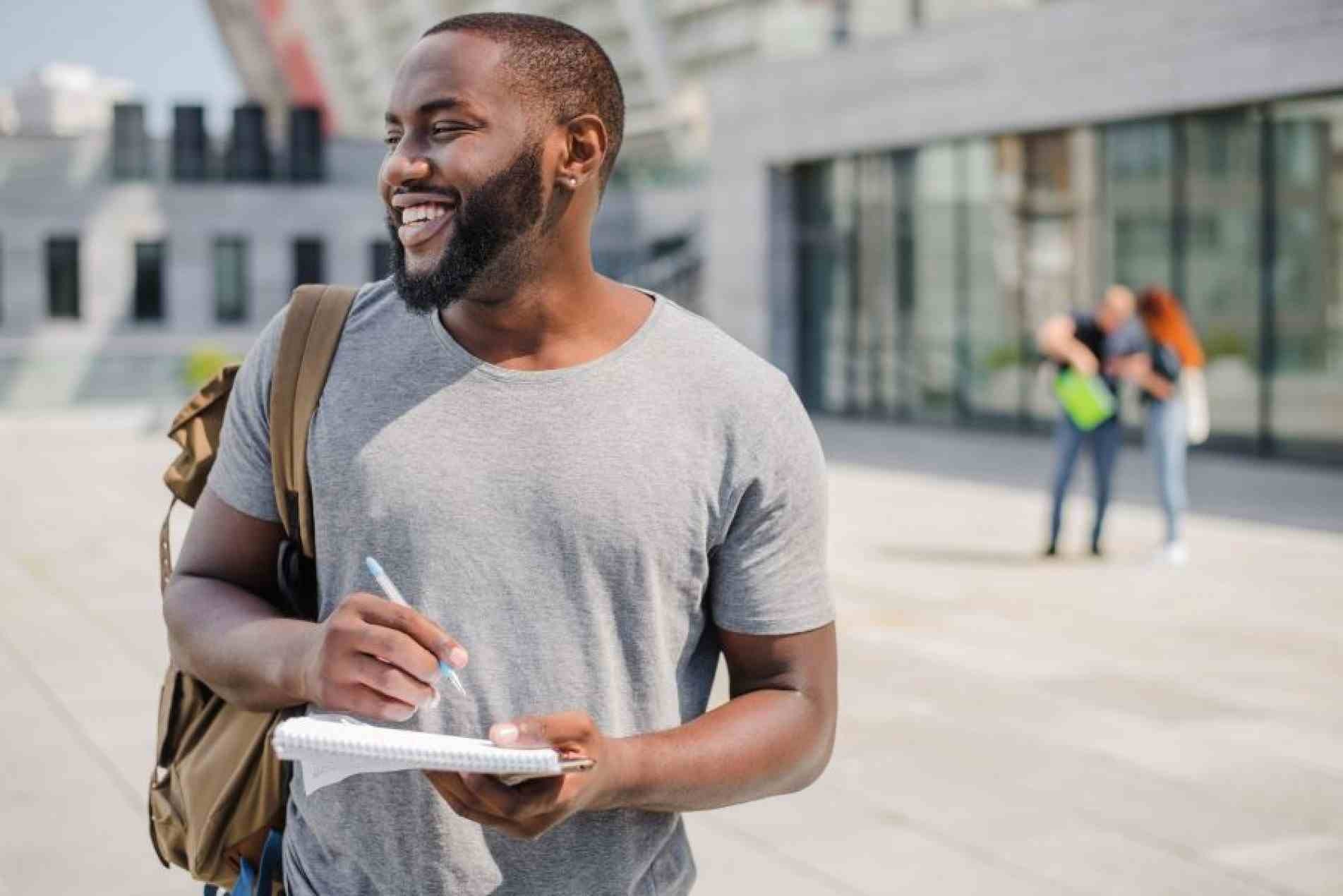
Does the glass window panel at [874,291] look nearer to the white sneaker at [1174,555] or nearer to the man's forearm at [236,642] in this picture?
the white sneaker at [1174,555]

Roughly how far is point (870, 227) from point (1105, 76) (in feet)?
19.0

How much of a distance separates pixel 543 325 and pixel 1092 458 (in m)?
10.7

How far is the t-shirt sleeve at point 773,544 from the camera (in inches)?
86.7

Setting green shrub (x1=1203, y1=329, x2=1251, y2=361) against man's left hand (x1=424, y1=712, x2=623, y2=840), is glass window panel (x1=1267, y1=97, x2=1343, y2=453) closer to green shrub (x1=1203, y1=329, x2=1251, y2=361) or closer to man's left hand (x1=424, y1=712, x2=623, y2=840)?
green shrub (x1=1203, y1=329, x2=1251, y2=361)

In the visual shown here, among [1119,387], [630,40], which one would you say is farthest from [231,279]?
[630,40]

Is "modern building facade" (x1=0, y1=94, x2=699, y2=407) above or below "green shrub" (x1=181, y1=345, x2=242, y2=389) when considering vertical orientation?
above

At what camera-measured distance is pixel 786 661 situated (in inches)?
88.0

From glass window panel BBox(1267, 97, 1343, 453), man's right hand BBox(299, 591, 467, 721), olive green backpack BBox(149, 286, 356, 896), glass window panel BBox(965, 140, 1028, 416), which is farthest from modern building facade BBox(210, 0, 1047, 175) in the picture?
man's right hand BBox(299, 591, 467, 721)

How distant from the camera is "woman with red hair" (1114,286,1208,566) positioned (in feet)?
39.1

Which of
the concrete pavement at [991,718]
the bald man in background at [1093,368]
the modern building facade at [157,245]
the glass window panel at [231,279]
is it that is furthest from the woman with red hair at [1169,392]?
the glass window panel at [231,279]

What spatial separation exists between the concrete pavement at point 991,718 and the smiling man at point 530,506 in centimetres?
345

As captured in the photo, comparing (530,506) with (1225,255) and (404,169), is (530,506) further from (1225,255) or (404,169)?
(1225,255)

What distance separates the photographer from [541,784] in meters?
1.80

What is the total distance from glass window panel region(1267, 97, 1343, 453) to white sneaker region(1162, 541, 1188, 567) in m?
7.37
